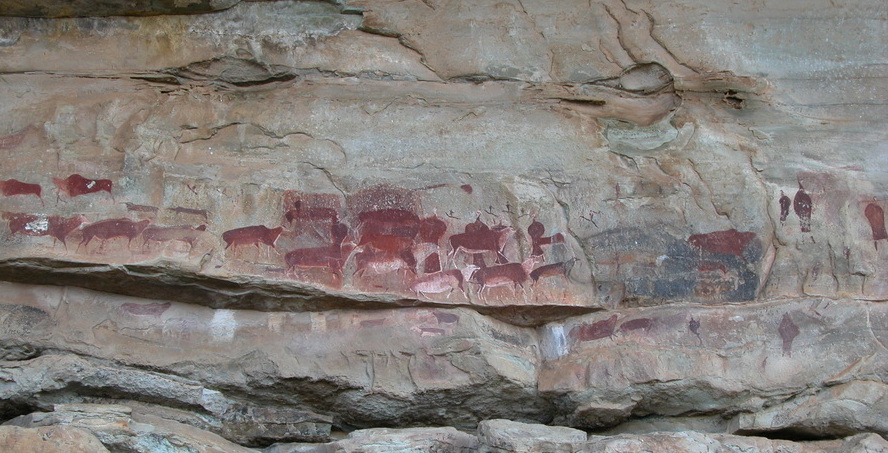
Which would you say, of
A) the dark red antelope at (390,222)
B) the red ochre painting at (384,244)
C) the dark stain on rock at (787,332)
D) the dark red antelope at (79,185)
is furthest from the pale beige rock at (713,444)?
the dark red antelope at (79,185)

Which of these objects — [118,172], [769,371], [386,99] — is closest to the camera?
[769,371]

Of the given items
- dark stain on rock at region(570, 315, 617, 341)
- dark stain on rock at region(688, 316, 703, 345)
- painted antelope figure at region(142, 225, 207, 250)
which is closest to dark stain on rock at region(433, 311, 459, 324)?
dark stain on rock at region(570, 315, 617, 341)

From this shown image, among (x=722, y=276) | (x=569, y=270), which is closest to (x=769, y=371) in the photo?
(x=722, y=276)

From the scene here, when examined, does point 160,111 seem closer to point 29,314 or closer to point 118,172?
point 118,172

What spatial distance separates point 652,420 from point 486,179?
211 cm

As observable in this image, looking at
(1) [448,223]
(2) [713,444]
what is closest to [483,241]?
(1) [448,223]

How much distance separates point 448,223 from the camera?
7.61 m

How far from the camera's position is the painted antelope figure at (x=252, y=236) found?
7.37m

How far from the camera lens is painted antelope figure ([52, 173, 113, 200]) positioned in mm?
7406

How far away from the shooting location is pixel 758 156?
773 centimetres

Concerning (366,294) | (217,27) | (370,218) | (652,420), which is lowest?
(652,420)

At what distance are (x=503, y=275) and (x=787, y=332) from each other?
201 cm

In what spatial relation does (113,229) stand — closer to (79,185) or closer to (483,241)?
(79,185)

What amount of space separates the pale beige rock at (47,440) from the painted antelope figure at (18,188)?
82.3 inches
